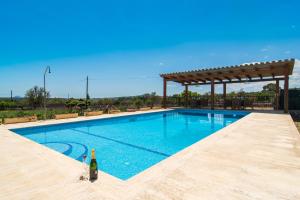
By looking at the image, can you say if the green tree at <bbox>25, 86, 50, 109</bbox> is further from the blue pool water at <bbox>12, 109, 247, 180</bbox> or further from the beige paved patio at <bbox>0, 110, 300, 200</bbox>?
the beige paved patio at <bbox>0, 110, 300, 200</bbox>

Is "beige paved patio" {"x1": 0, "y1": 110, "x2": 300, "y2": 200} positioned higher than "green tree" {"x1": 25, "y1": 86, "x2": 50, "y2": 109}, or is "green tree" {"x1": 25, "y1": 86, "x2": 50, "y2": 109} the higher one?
"green tree" {"x1": 25, "y1": 86, "x2": 50, "y2": 109}

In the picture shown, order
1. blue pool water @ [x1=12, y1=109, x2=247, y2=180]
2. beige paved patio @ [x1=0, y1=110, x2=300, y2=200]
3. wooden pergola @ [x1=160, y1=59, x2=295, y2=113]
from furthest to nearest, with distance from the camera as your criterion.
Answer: wooden pergola @ [x1=160, y1=59, x2=295, y2=113]
blue pool water @ [x1=12, y1=109, x2=247, y2=180]
beige paved patio @ [x1=0, y1=110, x2=300, y2=200]

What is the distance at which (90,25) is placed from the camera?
11578 mm

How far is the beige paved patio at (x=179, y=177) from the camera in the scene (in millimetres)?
2240

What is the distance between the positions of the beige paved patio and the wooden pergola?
9.01 meters

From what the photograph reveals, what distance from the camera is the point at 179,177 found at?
2.69m

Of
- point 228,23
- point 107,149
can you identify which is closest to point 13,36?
point 107,149

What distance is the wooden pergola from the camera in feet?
36.9

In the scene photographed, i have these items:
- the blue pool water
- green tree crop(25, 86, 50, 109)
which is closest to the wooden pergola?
the blue pool water

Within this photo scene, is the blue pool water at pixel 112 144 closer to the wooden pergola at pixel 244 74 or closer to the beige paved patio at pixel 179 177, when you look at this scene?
the beige paved patio at pixel 179 177

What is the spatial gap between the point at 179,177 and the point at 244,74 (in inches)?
544

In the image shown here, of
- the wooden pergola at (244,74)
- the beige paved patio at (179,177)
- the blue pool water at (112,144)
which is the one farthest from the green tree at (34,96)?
the beige paved patio at (179,177)

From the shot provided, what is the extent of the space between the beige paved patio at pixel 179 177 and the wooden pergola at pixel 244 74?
901cm

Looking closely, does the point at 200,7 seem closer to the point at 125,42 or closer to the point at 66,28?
the point at 125,42
